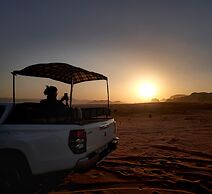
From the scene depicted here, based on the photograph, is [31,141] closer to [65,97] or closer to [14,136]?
[14,136]

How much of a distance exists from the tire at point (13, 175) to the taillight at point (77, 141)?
745mm

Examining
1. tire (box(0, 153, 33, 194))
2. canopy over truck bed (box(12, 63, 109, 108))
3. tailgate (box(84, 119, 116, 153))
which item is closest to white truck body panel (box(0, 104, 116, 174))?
tire (box(0, 153, 33, 194))

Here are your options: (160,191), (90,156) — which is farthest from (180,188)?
(90,156)

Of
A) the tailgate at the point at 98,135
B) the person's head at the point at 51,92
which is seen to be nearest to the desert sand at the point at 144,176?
the tailgate at the point at 98,135

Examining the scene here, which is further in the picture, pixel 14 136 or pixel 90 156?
pixel 90 156

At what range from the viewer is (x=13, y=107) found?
482cm

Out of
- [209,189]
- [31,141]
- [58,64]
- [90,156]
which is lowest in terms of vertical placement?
[209,189]

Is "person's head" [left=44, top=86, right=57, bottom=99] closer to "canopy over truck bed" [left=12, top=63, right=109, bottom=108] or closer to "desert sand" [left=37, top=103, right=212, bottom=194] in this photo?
"canopy over truck bed" [left=12, top=63, right=109, bottom=108]

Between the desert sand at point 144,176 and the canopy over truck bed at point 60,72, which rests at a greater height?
the canopy over truck bed at point 60,72

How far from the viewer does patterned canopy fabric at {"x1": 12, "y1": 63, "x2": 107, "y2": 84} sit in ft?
25.5

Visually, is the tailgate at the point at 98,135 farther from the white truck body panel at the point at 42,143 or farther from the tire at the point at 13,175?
the tire at the point at 13,175

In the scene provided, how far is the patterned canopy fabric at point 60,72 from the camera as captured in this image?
7781 mm

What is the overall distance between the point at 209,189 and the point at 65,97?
462 cm

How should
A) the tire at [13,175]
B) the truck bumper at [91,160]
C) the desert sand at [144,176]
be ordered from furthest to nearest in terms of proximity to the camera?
the desert sand at [144,176]
the truck bumper at [91,160]
the tire at [13,175]
